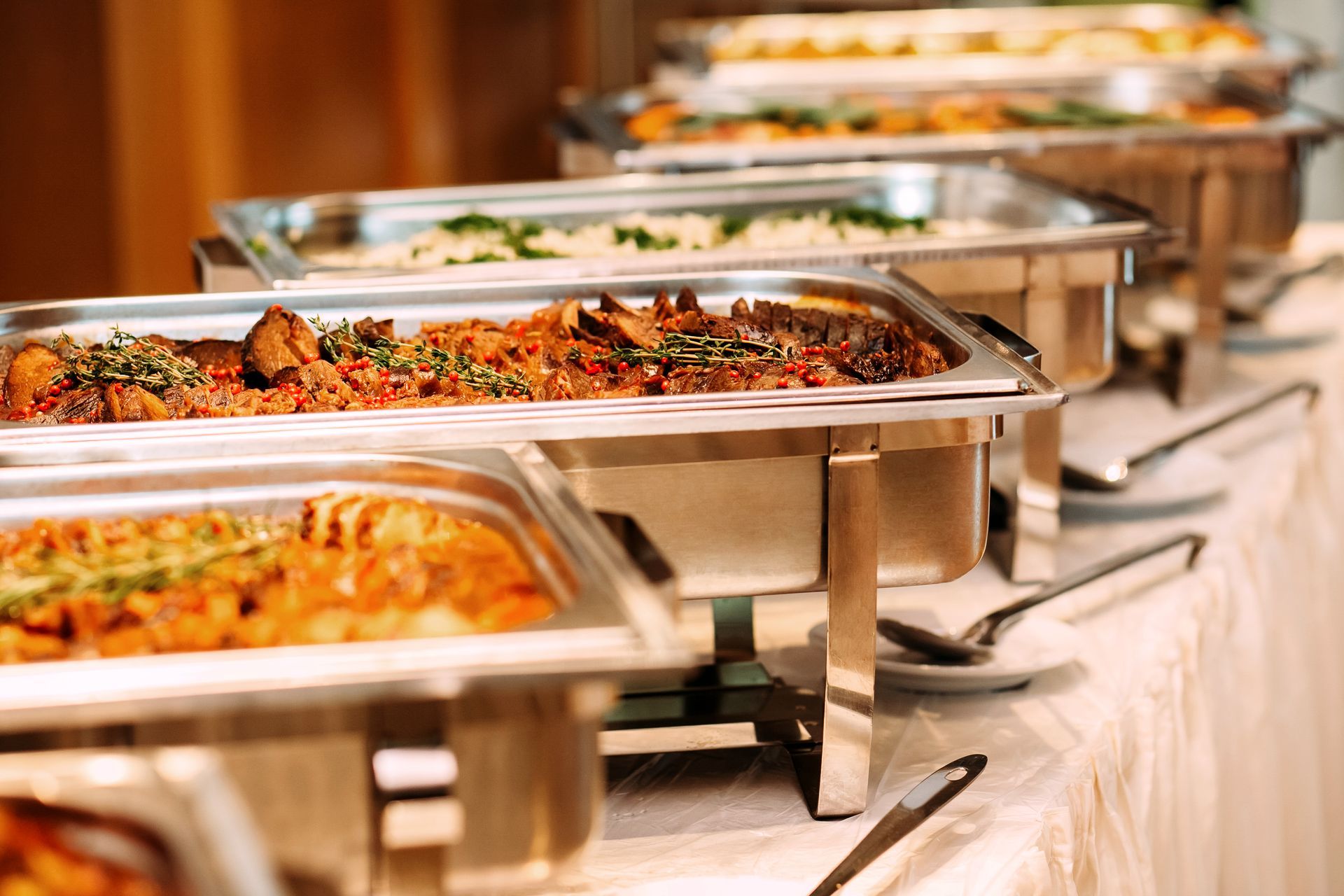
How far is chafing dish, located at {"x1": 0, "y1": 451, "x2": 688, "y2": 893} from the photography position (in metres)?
0.93

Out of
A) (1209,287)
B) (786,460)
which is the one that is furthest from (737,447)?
(1209,287)

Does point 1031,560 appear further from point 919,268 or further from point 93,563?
point 93,563

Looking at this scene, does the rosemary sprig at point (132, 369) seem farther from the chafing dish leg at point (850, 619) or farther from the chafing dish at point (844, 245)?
the chafing dish leg at point (850, 619)

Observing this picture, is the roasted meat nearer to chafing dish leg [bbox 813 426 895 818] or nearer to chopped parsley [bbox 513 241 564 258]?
chafing dish leg [bbox 813 426 895 818]

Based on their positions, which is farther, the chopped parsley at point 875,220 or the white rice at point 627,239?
the chopped parsley at point 875,220

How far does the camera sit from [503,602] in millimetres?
1083

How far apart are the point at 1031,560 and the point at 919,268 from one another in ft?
1.59

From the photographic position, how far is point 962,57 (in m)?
4.55

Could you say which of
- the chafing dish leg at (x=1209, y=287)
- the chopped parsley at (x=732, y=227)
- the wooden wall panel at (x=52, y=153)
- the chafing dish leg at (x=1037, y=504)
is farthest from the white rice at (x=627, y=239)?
the wooden wall panel at (x=52, y=153)

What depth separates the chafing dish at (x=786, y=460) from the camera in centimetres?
135

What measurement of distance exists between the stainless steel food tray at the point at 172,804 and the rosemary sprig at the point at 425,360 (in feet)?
2.67

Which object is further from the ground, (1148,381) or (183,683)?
(183,683)

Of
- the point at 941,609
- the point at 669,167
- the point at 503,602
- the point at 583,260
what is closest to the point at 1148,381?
the point at 669,167

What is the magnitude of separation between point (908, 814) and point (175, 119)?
118 inches
